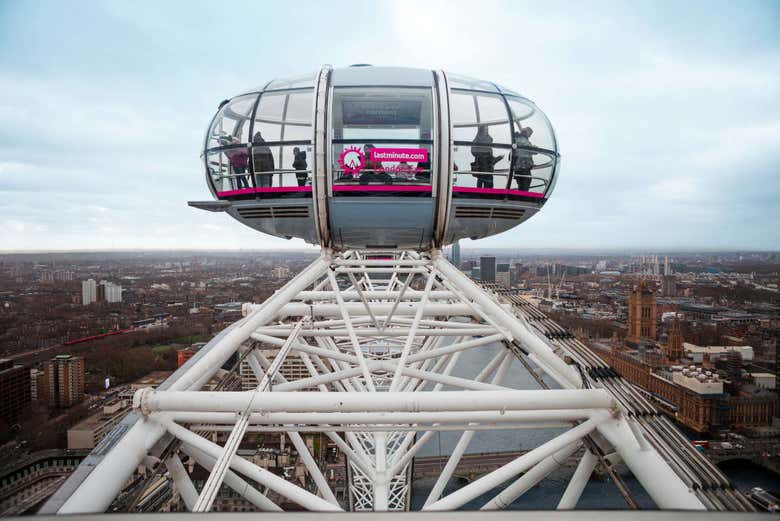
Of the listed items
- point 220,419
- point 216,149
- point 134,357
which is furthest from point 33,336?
point 220,419

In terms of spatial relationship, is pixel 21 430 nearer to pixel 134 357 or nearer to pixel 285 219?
pixel 134 357

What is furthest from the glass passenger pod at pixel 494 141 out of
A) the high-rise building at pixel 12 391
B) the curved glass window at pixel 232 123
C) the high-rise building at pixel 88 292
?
the high-rise building at pixel 88 292

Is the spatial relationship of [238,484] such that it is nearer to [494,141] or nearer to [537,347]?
[537,347]

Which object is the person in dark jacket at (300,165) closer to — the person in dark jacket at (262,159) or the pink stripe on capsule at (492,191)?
the person in dark jacket at (262,159)

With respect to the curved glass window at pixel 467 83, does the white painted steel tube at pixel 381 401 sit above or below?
below

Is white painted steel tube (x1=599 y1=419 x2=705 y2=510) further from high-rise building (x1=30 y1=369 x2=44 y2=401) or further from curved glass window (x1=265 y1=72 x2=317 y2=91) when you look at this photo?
high-rise building (x1=30 y1=369 x2=44 y2=401)

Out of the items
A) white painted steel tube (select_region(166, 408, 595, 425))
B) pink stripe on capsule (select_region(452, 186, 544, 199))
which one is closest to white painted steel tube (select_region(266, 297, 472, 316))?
pink stripe on capsule (select_region(452, 186, 544, 199))
